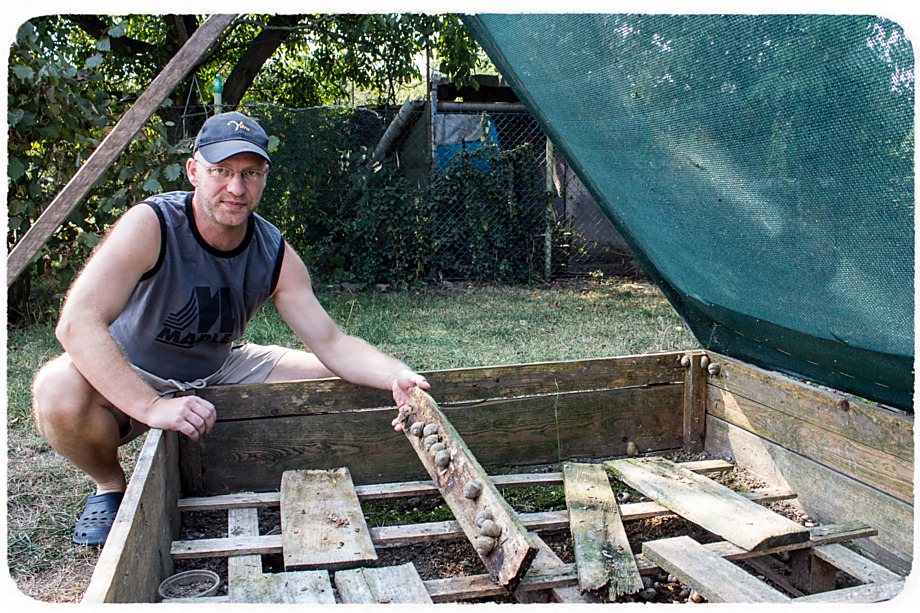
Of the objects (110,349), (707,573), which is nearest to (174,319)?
(110,349)

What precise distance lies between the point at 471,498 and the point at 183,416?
85cm

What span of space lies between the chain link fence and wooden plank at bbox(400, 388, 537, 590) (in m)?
4.76

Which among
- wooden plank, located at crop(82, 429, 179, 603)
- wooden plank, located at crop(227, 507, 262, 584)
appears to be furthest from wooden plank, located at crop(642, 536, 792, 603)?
wooden plank, located at crop(82, 429, 179, 603)

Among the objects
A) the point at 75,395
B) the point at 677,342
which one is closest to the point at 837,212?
the point at 75,395

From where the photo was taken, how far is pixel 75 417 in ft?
7.09

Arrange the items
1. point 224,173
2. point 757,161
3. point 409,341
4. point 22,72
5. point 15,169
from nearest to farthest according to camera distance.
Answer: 1. point 757,161
2. point 224,173
3. point 22,72
4. point 15,169
5. point 409,341

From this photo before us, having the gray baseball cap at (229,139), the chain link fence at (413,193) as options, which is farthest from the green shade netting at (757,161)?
the chain link fence at (413,193)

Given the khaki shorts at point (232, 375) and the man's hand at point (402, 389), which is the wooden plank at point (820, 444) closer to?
the man's hand at point (402, 389)

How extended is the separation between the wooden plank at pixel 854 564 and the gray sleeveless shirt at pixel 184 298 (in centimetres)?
193

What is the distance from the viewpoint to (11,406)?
343 centimetres

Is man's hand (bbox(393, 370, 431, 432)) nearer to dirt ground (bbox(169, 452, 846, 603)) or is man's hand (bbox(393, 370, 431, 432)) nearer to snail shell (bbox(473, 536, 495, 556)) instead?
dirt ground (bbox(169, 452, 846, 603))

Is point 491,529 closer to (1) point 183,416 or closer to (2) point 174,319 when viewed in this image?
(1) point 183,416

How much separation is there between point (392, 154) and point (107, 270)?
5.31 metres

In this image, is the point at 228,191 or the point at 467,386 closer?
the point at 228,191
